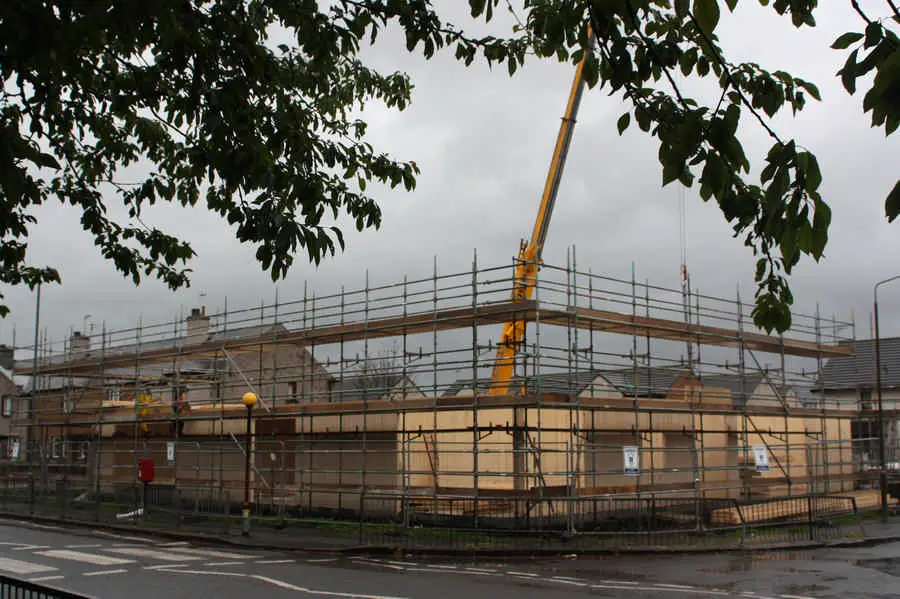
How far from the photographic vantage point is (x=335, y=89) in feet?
42.7

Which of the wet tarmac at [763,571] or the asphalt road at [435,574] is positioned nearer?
the asphalt road at [435,574]

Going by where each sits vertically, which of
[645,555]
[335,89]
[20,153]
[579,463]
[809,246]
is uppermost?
[335,89]

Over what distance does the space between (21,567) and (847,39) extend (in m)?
18.5

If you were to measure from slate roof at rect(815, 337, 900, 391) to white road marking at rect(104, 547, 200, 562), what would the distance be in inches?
1763

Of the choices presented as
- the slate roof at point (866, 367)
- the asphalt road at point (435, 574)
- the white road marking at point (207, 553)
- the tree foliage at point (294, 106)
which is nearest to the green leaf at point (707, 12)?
the tree foliage at point (294, 106)

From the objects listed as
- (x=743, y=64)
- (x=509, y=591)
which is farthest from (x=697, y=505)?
(x=743, y=64)

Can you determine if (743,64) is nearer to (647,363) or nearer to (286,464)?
(647,363)

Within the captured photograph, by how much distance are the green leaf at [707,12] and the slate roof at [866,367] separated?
182 ft

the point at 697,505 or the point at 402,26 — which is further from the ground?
the point at 402,26

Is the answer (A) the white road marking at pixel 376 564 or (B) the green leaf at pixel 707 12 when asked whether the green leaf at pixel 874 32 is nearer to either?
(B) the green leaf at pixel 707 12

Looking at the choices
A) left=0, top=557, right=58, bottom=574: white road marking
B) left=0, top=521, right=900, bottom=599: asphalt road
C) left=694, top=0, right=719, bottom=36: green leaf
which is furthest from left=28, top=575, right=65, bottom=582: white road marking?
left=694, top=0, right=719, bottom=36: green leaf

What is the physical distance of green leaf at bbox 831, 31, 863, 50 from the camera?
12.7ft

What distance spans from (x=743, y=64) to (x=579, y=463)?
64.1 ft

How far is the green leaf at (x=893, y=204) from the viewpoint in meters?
3.61
